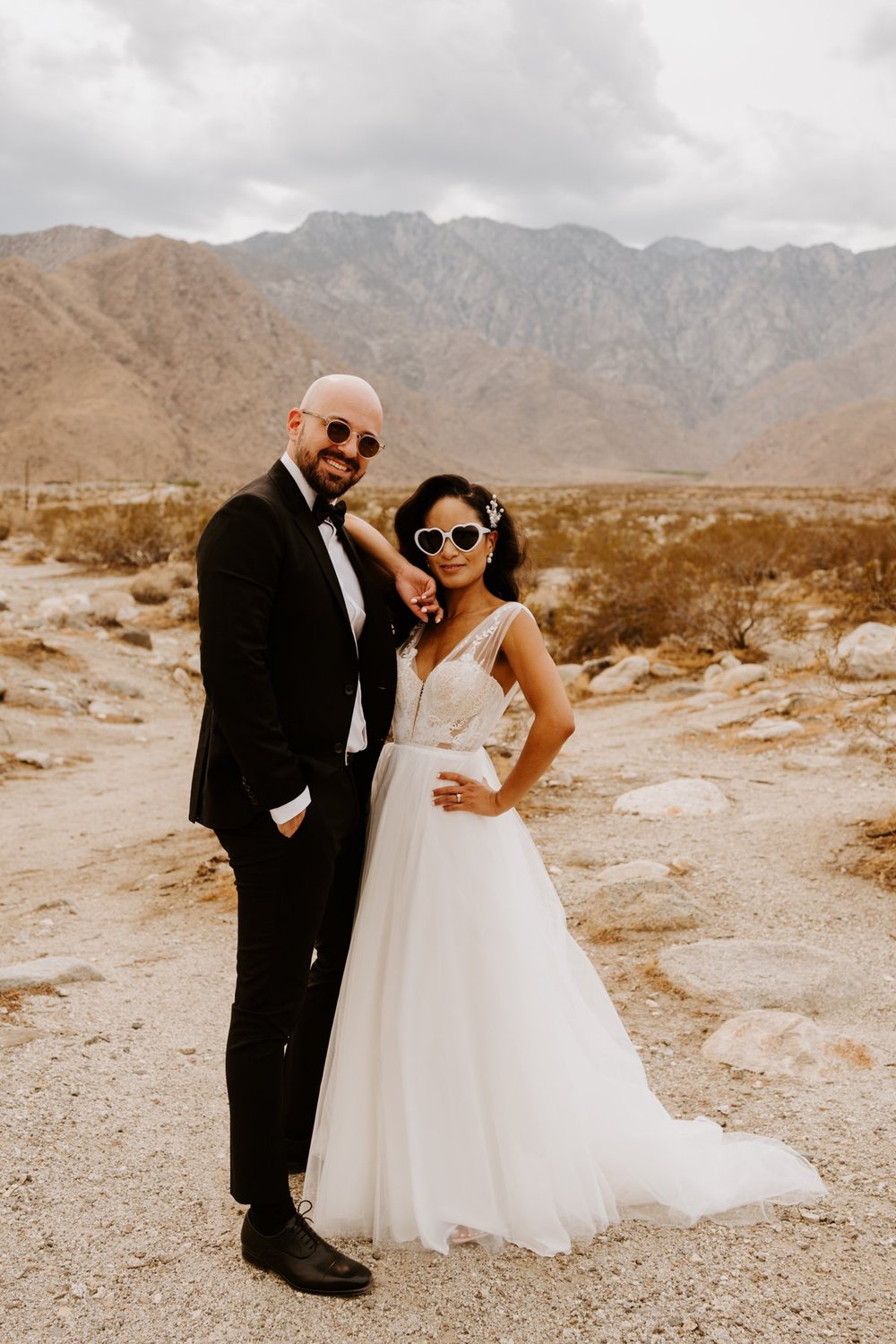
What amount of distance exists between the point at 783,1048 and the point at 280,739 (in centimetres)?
219

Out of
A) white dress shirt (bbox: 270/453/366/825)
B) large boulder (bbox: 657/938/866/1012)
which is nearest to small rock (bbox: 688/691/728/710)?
large boulder (bbox: 657/938/866/1012)

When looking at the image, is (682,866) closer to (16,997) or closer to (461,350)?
(16,997)

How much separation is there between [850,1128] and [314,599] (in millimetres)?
2132

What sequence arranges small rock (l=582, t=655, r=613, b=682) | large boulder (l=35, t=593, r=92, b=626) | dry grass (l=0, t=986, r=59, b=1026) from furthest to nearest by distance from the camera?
large boulder (l=35, t=593, r=92, b=626) < small rock (l=582, t=655, r=613, b=682) < dry grass (l=0, t=986, r=59, b=1026)

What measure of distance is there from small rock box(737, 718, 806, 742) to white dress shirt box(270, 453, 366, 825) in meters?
5.79

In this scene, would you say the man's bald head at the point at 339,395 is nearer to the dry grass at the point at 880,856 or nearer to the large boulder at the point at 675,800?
the dry grass at the point at 880,856

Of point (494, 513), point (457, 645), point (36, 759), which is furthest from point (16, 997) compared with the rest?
point (36, 759)

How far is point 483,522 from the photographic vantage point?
2.76 m

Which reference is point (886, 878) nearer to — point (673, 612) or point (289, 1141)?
point (289, 1141)

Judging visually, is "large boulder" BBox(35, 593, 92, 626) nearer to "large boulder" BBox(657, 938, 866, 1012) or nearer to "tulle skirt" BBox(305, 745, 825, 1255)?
"large boulder" BBox(657, 938, 866, 1012)

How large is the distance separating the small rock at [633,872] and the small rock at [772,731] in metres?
2.83

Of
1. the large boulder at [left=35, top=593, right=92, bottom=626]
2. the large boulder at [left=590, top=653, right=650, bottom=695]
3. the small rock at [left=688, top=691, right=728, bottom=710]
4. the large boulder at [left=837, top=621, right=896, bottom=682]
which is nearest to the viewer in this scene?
the large boulder at [left=837, top=621, right=896, bottom=682]

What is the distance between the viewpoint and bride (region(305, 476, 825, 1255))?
2586 millimetres

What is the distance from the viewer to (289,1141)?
2891 millimetres
